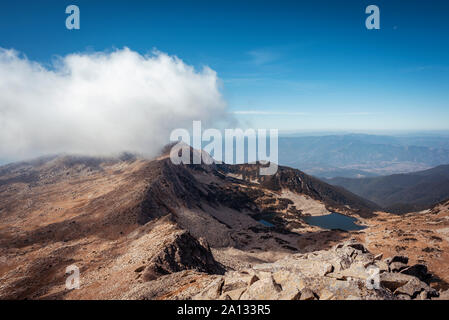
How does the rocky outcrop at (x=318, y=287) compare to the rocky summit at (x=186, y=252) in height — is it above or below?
above

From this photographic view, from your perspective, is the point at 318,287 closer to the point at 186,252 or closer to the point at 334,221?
the point at 186,252

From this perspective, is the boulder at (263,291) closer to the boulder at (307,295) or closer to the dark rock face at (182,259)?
the boulder at (307,295)

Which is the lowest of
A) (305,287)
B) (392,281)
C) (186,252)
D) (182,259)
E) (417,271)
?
(186,252)

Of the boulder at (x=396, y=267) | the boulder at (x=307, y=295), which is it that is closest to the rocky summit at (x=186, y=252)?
the boulder at (x=307, y=295)

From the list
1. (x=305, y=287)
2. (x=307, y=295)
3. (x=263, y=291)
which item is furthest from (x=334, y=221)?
(x=307, y=295)
